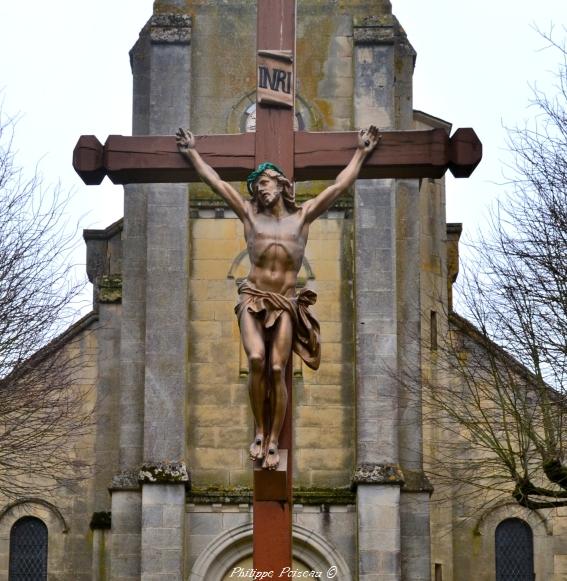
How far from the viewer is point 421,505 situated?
29234 millimetres

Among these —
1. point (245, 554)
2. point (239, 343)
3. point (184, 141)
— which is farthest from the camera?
point (239, 343)

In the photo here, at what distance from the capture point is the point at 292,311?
11.5 metres

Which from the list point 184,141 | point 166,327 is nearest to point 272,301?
point 184,141

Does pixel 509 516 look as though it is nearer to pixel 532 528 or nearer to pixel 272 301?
pixel 532 528

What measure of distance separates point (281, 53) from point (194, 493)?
57.8 ft

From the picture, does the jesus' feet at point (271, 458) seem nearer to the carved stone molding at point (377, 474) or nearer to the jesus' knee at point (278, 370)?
the jesus' knee at point (278, 370)

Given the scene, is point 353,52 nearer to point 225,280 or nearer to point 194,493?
point 225,280

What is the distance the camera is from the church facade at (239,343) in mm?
28844

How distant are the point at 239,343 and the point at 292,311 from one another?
18.1 m

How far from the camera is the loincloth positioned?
11430 millimetres

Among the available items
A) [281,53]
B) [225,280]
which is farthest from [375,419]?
[281,53]

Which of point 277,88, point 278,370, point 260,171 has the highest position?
point 277,88

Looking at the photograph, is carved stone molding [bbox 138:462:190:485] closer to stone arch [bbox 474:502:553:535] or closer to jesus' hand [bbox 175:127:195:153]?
stone arch [bbox 474:502:553:535]

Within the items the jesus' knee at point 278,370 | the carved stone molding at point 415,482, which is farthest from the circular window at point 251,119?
the jesus' knee at point 278,370
